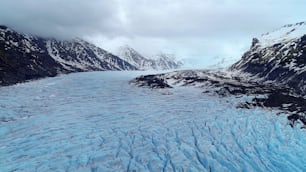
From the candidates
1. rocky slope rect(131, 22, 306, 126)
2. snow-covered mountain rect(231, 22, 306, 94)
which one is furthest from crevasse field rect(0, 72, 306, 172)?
snow-covered mountain rect(231, 22, 306, 94)

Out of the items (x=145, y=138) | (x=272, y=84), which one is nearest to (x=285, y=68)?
(x=272, y=84)

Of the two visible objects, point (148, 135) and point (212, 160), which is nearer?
point (212, 160)

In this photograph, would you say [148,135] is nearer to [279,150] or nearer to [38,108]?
[279,150]

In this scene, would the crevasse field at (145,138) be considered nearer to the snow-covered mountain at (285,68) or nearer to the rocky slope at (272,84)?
the rocky slope at (272,84)

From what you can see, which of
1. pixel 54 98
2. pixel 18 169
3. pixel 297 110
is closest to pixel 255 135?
pixel 297 110

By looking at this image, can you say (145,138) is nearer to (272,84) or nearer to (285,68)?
(272,84)

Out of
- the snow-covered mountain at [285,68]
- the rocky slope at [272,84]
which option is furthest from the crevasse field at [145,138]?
the snow-covered mountain at [285,68]

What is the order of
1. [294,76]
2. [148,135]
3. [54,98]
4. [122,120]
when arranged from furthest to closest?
[294,76]
[54,98]
[122,120]
[148,135]

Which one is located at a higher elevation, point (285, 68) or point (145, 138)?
point (285, 68)
